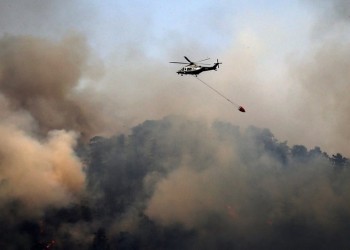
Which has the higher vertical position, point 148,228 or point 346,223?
point 148,228

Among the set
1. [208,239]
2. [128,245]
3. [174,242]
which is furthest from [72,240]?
[208,239]

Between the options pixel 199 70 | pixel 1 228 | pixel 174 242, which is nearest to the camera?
pixel 199 70

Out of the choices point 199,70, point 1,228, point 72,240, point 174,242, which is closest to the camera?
point 199,70

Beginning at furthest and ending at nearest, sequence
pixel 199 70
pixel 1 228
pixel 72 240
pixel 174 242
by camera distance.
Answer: pixel 174 242, pixel 72 240, pixel 1 228, pixel 199 70

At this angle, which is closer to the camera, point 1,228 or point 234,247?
point 1,228

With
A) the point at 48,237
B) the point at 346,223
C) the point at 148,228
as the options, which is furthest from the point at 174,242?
the point at 346,223

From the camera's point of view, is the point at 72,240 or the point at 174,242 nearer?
the point at 72,240

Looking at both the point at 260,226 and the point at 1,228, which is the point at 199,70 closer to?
the point at 1,228

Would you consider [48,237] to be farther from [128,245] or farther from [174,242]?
[174,242]

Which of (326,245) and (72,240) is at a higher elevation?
(72,240)
